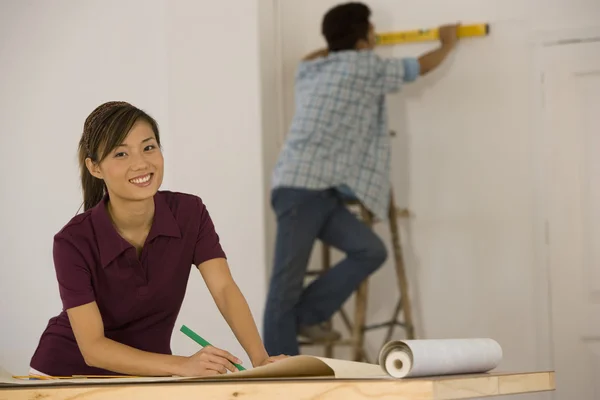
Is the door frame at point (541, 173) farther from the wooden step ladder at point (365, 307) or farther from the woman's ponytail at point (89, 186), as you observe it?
the woman's ponytail at point (89, 186)

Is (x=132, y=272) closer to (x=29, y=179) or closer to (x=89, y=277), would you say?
(x=89, y=277)

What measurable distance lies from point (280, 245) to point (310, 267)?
660mm

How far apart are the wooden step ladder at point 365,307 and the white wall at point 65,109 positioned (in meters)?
0.70

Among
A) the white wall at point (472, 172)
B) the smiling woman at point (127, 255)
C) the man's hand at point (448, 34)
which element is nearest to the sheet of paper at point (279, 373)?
the smiling woman at point (127, 255)

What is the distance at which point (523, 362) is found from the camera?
11.5 ft

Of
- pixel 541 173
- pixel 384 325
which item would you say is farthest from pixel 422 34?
pixel 384 325

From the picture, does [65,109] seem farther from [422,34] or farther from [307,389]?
[307,389]

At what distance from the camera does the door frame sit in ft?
11.5

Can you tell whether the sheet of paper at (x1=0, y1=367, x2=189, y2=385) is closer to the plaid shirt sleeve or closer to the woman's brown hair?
the woman's brown hair

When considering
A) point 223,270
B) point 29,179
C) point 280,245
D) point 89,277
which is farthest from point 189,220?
point 280,245

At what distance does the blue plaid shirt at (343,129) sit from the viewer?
321 cm

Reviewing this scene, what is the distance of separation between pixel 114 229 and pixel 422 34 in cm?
232

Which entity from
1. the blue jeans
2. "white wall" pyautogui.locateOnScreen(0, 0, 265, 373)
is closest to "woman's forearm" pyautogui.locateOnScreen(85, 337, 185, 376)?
"white wall" pyautogui.locateOnScreen(0, 0, 265, 373)

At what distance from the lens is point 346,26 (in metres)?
3.35
